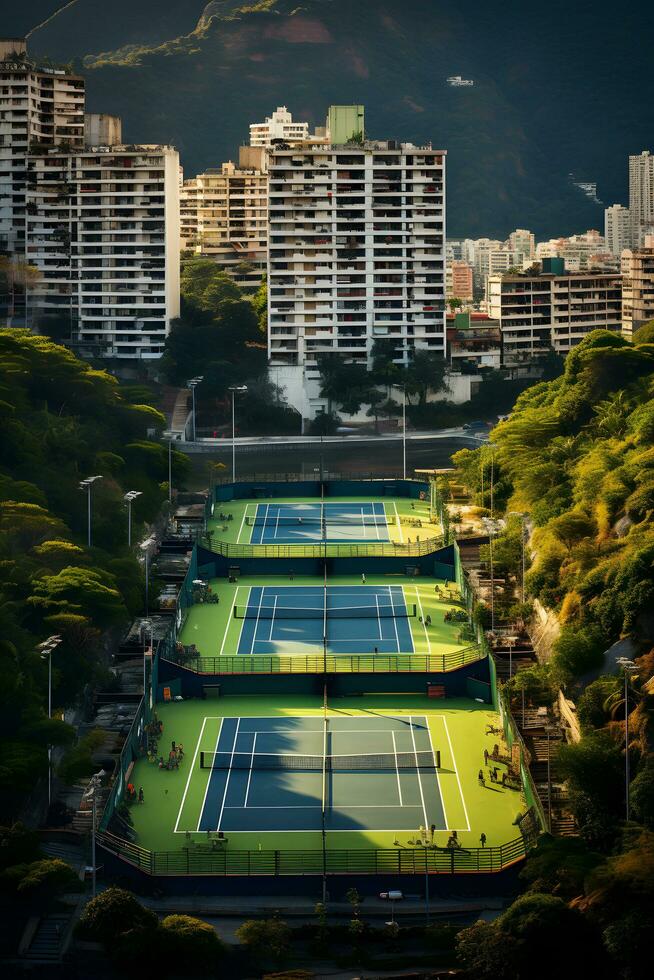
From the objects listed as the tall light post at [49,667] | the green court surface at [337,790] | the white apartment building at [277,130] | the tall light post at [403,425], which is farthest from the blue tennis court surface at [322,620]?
the white apartment building at [277,130]

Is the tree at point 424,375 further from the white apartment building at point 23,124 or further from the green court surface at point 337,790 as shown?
the green court surface at point 337,790

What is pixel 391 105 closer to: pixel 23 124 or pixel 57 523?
pixel 23 124

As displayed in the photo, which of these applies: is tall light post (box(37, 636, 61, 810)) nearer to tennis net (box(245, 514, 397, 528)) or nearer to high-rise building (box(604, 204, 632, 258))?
tennis net (box(245, 514, 397, 528))

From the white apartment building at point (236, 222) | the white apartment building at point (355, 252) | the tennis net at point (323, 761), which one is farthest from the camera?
the white apartment building at point (236, 222)

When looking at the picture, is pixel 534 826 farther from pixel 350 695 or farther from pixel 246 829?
pixel 350 695

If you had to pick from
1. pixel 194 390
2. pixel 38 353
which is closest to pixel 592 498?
pixel 38 353

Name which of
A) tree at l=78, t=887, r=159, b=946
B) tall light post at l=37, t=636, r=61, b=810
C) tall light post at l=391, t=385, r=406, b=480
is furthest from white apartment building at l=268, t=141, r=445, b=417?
tree at l=78, t=887, r=159, b=946

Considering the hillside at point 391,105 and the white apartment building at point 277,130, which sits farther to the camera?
the hillside at point 391,105
